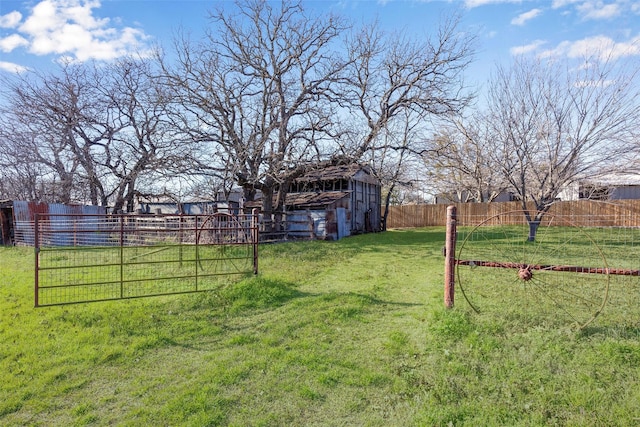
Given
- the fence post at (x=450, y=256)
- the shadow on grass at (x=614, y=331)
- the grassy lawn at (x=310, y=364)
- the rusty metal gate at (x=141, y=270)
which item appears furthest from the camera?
the rusty metal gate at (x=141, y=270)

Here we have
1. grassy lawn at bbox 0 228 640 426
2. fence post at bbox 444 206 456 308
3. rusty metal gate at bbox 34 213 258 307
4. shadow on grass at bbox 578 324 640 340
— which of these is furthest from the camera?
rusty metal gate at bbox 34 213 258 307

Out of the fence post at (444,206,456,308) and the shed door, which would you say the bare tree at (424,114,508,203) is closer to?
the shed door

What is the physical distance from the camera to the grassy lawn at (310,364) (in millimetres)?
3059

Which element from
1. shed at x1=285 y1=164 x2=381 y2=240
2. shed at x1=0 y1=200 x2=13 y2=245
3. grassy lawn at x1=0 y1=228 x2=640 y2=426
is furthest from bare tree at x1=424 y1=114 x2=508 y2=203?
shed at x1=0 y1=200 x2=13 y2=245

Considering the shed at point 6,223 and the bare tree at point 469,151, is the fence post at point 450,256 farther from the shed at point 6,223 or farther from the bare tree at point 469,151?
the shed at point 6,223

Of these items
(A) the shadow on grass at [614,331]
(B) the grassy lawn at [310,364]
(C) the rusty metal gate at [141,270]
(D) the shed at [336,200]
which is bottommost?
(B) the grassy lawn at [310,364]

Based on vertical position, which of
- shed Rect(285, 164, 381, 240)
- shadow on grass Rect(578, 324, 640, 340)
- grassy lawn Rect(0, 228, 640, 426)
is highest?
shed Rect(285, 164, 381, 240)

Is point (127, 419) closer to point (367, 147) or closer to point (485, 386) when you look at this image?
point (485, 386)

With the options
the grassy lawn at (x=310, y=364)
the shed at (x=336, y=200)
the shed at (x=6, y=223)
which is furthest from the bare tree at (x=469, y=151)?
the shed at (x=6, y=223)

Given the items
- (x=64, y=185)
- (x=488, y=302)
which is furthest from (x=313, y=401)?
(x=64, y=185)

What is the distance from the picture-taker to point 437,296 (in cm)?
627

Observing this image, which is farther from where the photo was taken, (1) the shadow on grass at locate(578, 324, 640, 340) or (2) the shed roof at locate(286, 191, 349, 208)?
(2) the shed roof at locate(286, 191, 349, 208)

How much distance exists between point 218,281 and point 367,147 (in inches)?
404

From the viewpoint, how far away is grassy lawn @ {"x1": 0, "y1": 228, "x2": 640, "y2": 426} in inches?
120
